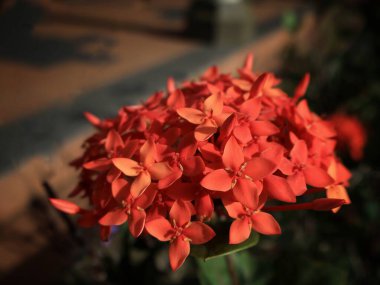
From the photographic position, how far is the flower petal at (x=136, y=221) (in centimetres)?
28

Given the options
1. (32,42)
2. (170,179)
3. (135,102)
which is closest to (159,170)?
(170,179)

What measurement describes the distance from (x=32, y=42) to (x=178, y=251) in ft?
1.80

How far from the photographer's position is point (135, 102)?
1201mm

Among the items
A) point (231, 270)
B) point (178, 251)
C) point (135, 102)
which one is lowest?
point (135, 102)

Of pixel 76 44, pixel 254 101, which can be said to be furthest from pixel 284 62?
pixel 254 101

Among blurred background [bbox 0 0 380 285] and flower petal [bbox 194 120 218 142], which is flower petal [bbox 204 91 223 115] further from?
blurred background [bbox 0 0 380 285]

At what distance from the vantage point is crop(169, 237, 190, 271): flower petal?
0.28m

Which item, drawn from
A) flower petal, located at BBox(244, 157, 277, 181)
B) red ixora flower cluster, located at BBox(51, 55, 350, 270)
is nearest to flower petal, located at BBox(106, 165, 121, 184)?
red ixora flower cluster, located at BBox(51, 55, 350, 270)

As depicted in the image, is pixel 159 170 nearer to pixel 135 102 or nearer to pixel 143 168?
pixel 143 168

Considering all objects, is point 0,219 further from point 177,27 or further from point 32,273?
point 177,27

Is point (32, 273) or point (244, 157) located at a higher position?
point (244, 157)

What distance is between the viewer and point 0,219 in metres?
0.83

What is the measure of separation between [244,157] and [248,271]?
0.31 meters

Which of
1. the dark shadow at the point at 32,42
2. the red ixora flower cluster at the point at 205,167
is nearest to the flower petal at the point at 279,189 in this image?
the red ixora flower cluster at the point at 205,167
